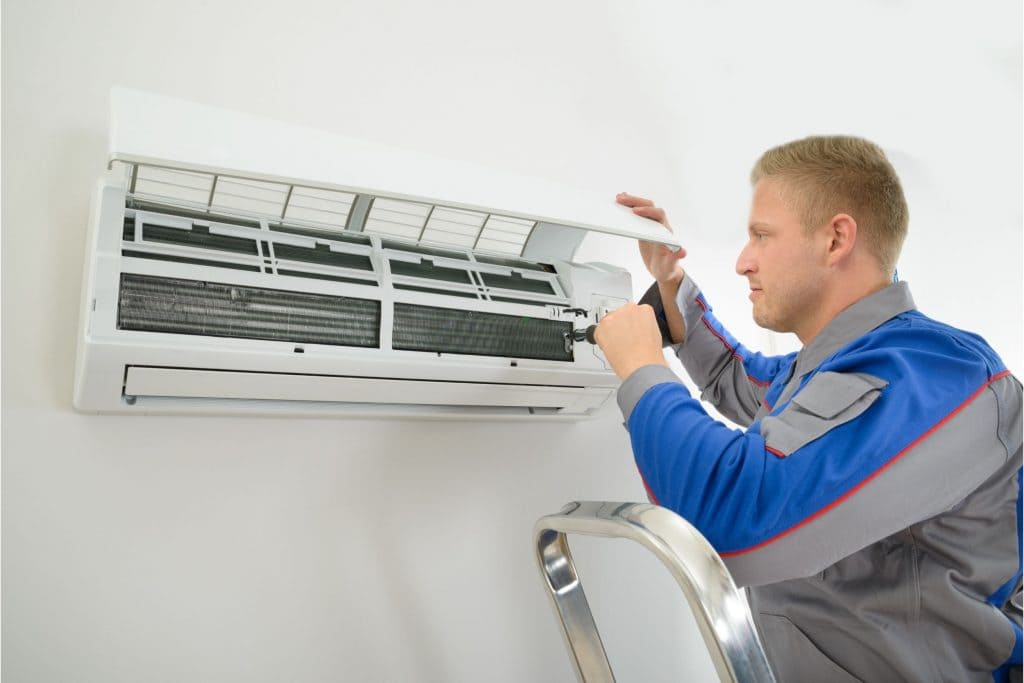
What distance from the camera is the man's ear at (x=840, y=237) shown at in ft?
4.69

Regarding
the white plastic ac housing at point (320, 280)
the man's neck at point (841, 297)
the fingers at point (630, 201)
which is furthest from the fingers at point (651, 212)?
the man's neck at point (841, 297)

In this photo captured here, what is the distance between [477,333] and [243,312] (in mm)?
436

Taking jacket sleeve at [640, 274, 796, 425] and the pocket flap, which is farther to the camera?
jacket sleeve at [640, 274, 796, 425]

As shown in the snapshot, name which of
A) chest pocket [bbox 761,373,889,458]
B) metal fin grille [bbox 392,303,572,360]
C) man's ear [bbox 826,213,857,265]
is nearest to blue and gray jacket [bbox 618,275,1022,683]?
chest pocket [bbox 761,373,889,458]

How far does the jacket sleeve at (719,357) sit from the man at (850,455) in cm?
25

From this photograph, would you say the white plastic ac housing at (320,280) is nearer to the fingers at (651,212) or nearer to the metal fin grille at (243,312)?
the metal fin grille at (243,312)

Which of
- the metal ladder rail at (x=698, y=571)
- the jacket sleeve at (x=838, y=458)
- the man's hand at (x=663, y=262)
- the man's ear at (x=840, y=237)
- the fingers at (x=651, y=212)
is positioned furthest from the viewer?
the man's hand at (x=663, y=262)

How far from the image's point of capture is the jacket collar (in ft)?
4.45

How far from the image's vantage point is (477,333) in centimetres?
146

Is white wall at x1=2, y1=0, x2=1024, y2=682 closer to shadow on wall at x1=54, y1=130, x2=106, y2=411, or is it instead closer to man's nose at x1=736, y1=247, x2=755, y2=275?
shadow on wall at x1=54, y1=130, x2=106, y2=411

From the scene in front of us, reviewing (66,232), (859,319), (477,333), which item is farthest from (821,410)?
(66,232)

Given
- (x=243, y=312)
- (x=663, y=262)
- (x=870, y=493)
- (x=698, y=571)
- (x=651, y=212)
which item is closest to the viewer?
(x=698, y=571)

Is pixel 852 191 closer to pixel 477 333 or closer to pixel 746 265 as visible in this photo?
pixel 746 265

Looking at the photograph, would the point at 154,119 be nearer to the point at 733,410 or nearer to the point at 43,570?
the point at 43,570
